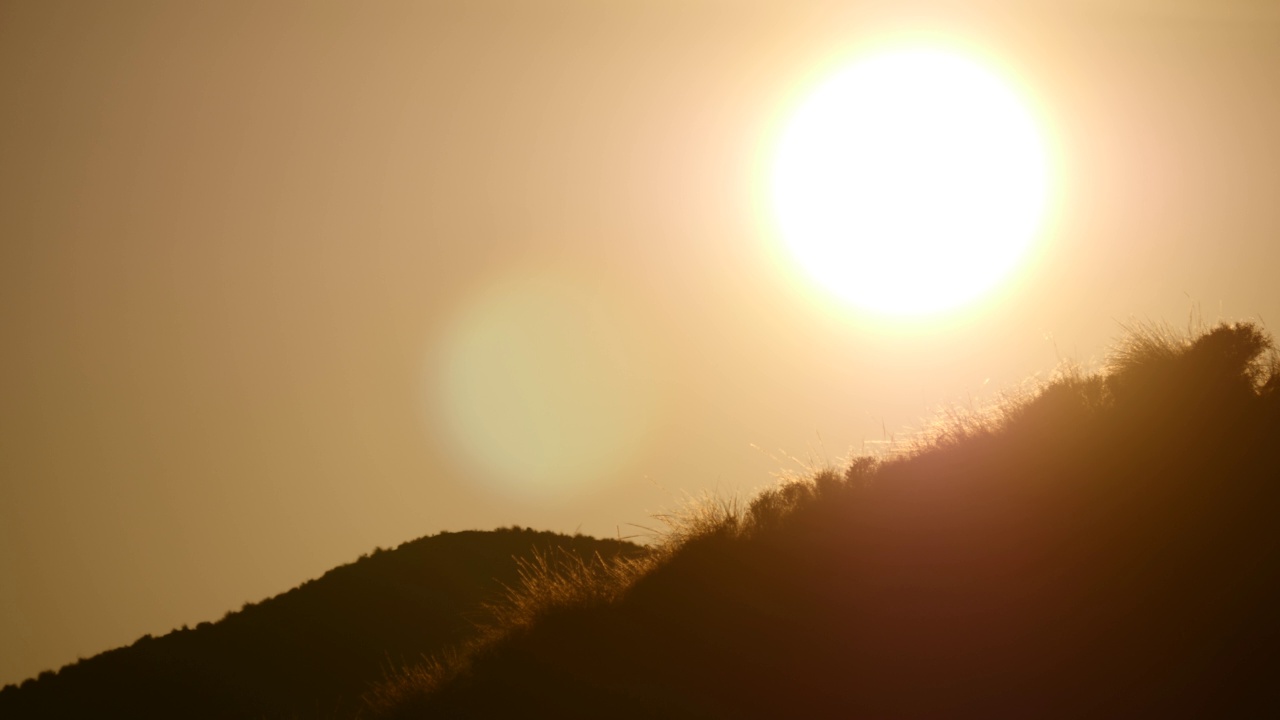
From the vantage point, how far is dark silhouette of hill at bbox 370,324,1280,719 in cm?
625

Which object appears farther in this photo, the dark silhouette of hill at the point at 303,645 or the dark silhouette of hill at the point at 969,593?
the dark silhouette of hill at the point at 303,645

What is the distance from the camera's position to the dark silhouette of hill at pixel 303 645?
18469mm

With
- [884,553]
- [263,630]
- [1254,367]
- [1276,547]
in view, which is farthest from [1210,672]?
[263,630]

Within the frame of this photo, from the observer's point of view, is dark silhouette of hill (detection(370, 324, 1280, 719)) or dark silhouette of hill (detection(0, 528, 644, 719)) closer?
dark silhouette of hill (detection(370, 324, 1280, 719))

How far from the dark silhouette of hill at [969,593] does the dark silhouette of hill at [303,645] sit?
939 cm

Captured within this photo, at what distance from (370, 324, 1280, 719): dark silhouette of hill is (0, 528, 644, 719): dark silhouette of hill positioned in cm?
939

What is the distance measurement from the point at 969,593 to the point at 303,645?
1758 cm

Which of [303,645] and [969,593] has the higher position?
[303,645]

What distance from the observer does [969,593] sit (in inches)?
274

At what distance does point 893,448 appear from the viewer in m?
9.66

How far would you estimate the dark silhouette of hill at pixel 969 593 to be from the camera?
6.25m

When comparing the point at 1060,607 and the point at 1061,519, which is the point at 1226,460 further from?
the point at 1060,607

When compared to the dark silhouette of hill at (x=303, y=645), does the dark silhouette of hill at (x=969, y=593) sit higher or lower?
lower

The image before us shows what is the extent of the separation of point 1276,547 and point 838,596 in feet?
11.6
